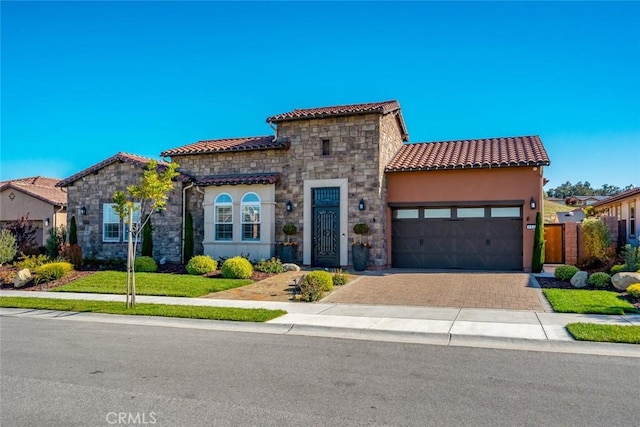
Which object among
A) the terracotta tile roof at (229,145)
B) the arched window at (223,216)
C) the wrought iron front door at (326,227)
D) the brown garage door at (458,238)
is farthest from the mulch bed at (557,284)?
the arched window at (223,216)

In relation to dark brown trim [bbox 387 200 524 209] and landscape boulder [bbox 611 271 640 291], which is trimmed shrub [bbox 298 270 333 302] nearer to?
dark brown trim [bbox 387 200 524 209]

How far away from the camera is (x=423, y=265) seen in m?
19.7

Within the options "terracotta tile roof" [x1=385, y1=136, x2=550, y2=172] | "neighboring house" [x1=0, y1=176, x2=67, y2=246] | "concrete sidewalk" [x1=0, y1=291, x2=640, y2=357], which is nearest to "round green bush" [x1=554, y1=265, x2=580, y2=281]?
"terracotta tile roof" [x1=385, y1=136, x2=550, y2=172]

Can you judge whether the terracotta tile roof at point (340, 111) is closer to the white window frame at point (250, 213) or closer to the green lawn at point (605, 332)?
the white window frame at point (250, 213)

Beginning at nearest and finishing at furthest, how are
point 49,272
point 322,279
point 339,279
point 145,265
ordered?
point 322,279 < point 339,279 < point 49,272 < point 145,265

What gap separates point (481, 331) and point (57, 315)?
941 cm

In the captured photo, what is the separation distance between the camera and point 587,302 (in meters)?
11.7

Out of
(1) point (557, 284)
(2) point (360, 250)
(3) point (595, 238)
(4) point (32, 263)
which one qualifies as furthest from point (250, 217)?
(3) point (595, 238)

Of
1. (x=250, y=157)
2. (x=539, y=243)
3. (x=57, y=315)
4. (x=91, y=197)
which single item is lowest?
(x=57, y=315)

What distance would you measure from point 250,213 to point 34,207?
15005 mm

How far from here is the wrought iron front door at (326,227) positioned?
1961 centimetres

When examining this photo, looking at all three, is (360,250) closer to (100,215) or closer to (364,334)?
(364,334)

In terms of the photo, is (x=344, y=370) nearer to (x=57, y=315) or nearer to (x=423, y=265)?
(x=57, y=315)

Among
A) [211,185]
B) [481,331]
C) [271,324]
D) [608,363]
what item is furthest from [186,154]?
[608,363]
